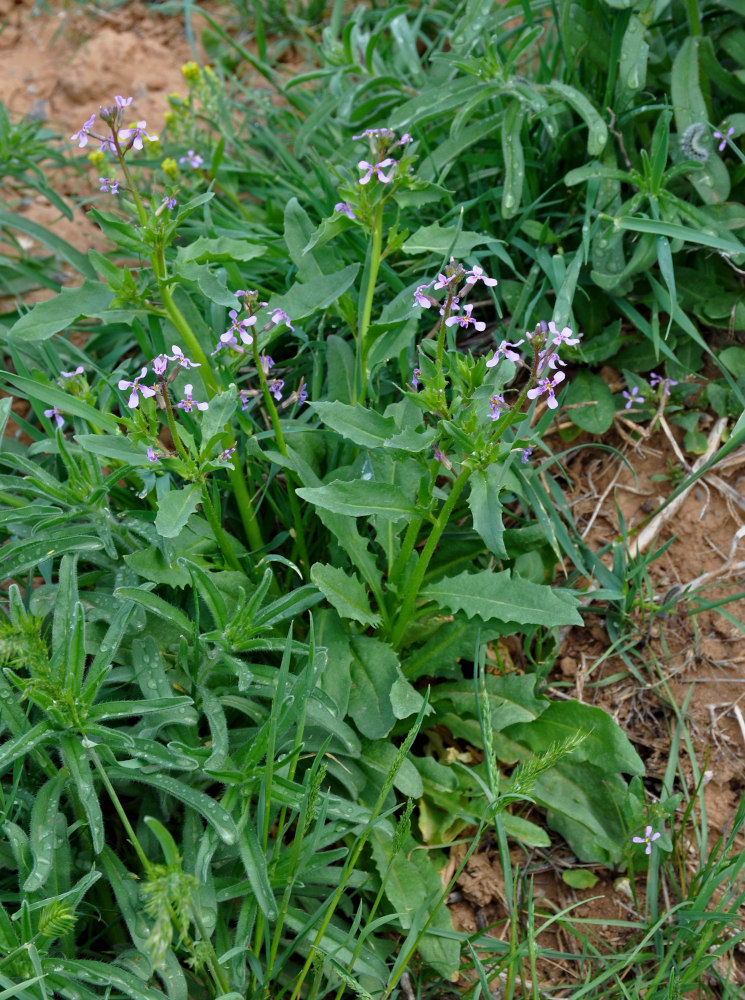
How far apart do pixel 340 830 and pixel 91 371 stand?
1847mm

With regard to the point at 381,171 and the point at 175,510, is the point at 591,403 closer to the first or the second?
the point at 381,171

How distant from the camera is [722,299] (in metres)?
2.93

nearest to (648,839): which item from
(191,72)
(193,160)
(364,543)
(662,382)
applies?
(364,543)

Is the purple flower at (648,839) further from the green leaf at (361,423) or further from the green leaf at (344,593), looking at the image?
the green leaf at (361,423)

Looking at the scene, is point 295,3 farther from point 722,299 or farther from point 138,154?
point 722,299

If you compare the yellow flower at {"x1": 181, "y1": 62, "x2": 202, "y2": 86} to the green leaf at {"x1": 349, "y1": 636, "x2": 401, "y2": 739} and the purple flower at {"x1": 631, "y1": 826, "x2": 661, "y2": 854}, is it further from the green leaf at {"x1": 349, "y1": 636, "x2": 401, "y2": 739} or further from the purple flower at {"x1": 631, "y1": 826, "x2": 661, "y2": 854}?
the purple flower at {"x1": 631, "y1": 826, "x2": 661, "y2": 854}

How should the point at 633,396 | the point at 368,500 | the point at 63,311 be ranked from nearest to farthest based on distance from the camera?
the point at 368,500, the point at 63,311, the point at 633,396

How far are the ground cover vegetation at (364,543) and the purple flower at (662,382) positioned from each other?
0.04ft

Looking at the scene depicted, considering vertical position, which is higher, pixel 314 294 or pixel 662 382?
pixel 314 294

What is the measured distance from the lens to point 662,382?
2.91 metres

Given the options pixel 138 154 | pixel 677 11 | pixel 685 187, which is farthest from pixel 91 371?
pixel 677 11

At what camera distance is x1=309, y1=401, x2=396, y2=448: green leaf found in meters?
2.17

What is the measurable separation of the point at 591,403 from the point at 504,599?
0.90 metres

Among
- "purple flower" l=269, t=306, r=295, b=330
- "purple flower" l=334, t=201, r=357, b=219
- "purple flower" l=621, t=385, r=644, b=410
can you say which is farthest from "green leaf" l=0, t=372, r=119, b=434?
"purple flower" l=621, t=385, r=644, b=410
